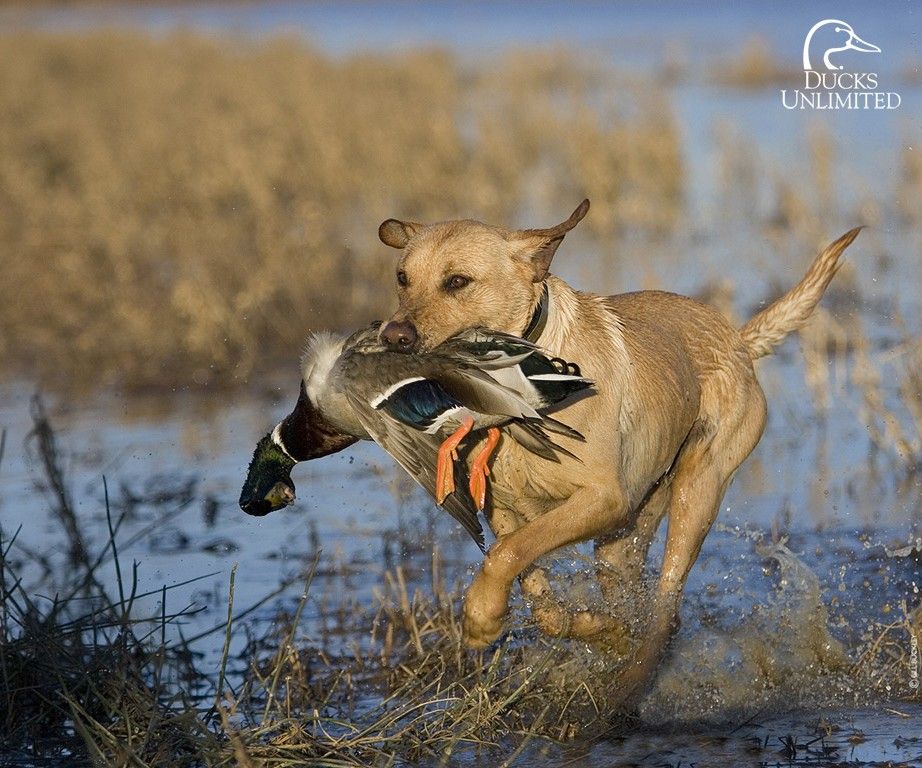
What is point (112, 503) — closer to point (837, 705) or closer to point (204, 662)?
point (204, 662)

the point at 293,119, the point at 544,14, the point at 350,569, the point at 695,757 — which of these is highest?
the point at 544,14

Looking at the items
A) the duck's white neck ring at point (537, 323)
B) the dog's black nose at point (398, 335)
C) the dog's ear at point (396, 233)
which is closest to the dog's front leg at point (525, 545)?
the duck's white neck ring at point (537, 323)

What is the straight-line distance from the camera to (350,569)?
6324 millimetres

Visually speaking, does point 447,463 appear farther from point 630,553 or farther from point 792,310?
point 792,310

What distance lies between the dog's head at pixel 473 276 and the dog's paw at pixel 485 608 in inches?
30.8

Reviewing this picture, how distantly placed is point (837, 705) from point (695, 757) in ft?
2.14

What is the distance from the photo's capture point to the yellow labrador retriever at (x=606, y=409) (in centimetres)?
458

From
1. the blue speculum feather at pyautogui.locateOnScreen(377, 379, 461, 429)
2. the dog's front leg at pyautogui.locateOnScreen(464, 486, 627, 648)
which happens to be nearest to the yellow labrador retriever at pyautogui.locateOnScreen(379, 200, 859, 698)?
the dog's front leg at pyautogui.locateOnScreen(464, 486, 627, 648)

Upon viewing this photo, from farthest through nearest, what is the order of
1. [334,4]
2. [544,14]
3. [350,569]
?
1. [334,4]
2. [544,14]
3. [350,569]

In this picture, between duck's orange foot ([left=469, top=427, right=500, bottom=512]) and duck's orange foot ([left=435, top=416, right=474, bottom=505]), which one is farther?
duck's orange foot ([left=469, top=427, right=500, bottom=512])

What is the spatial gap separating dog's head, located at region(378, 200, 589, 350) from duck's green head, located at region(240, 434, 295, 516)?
609 millimetres

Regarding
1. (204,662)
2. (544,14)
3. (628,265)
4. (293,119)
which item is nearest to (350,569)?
(204,662)

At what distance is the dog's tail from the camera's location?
18.6 feet

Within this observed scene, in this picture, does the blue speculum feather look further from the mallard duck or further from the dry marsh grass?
the dry marsh grass
